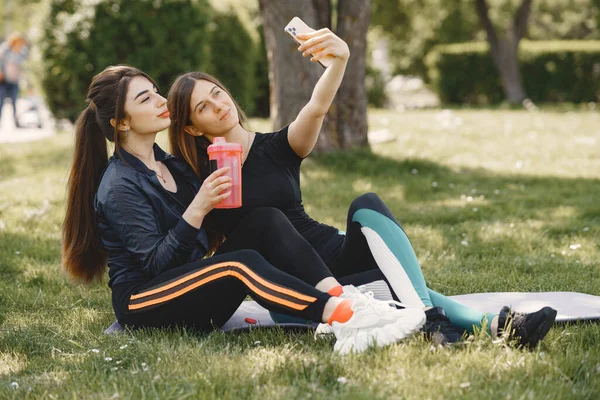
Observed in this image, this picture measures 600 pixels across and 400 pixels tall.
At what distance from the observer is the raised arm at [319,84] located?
3.09m

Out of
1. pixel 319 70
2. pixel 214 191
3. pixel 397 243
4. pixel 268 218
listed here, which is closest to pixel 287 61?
pixel 319 70

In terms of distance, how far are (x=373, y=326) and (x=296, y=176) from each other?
995 mm

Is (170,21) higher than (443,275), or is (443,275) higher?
(170,21)

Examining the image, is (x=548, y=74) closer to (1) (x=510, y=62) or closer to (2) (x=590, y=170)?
(1) (x=510, y=62)

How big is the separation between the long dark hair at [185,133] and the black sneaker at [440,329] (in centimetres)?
110

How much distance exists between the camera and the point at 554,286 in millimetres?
3879

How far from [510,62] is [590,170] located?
33.5ft

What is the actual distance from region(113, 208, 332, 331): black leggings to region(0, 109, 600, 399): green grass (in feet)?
0.35

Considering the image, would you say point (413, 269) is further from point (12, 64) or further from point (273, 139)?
point (12, 64)

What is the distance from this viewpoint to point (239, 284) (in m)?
2.85

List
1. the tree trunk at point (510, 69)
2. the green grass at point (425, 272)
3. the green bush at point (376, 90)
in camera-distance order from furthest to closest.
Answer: the tree trunk at point (510, 69) < the green bush at point (376, 90) < the green grass at point (425, 272)

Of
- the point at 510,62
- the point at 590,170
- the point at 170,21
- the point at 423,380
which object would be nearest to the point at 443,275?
the point at 423,380

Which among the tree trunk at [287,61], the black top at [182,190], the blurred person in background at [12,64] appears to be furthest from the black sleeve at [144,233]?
the blurred person in background at [12,64]

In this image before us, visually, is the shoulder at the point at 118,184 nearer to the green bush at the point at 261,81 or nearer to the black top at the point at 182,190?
the black top at the point at 182,190
